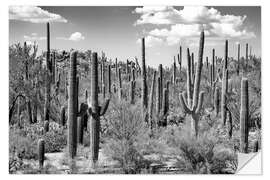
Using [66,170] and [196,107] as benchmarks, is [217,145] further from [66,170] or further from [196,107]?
[66,170]

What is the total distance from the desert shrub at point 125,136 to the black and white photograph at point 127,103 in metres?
0.02

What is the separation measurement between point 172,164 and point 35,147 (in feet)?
11.0

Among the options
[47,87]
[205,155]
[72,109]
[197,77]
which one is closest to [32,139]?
[72,109]

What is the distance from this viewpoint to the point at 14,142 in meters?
11.3

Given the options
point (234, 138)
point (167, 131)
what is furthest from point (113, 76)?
point (234, 138)

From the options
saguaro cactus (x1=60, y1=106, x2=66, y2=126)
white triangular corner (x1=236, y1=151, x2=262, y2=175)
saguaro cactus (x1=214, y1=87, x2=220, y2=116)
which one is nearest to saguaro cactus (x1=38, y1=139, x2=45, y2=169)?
saguaro cactus (x1=60, y1=106, x2=66, y2=126)

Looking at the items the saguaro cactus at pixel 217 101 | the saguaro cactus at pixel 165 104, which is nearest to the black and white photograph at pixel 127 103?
the saguaro cactus at pixel 217 101

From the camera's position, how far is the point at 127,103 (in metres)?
12.5

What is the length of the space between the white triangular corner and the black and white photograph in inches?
1.3

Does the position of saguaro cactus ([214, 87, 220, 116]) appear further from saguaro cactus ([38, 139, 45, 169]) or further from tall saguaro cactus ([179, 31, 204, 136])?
saguaro cactus ([38, 139, 45, 169])

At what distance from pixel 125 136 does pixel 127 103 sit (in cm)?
107

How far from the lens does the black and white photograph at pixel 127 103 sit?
36.5 ft

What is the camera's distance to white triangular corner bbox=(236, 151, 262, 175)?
10477 millimetres
